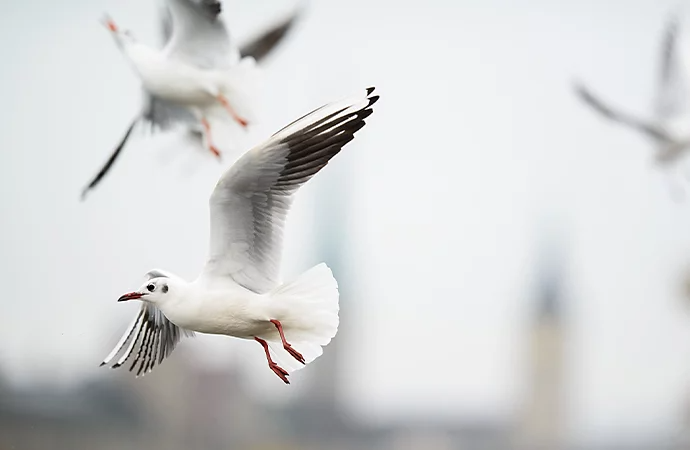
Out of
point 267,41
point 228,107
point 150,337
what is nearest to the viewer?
point 150,337

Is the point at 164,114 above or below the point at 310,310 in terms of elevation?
Result: above

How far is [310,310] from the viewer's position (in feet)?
7.39

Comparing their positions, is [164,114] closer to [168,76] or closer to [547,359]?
[168,76]

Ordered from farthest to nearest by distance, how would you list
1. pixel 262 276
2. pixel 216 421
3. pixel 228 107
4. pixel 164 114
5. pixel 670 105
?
pixel 216 421, pixel 670 105, pixel 164 114, pixel 228 107, pixel 262 276

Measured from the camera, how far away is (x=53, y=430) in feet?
37.4

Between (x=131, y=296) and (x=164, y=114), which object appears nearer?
(x=131, y=296)

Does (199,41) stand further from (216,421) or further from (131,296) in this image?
(216,421)

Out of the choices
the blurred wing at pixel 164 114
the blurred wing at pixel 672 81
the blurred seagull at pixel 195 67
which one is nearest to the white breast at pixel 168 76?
the blurred seagull at pixel 195 67

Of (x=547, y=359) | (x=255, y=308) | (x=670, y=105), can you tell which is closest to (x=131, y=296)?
(x=255, y=308)

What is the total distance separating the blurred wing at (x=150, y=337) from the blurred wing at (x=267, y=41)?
1.91 metres

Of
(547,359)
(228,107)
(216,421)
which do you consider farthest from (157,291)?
(547,359)

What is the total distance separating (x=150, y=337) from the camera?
2598 millimetres

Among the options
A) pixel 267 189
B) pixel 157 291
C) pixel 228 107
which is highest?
pixel 228 107

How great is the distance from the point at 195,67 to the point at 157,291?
64.1 inches
